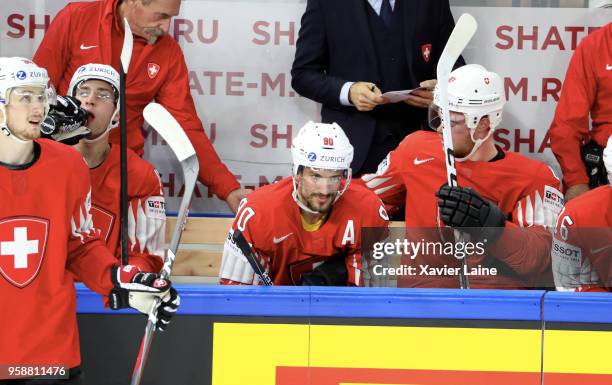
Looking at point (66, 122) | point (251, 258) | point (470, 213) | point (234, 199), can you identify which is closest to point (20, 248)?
point (251, 258)

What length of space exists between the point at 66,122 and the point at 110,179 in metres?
0.27

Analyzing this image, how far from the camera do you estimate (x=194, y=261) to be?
15.1 ft

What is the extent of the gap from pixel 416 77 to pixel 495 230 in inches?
45.2

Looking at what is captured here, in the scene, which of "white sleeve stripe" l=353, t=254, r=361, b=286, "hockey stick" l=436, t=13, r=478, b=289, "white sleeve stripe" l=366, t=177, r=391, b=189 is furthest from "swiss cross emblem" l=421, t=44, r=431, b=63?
"white sleeve stripe" l=353, t=254, r=361, b=286

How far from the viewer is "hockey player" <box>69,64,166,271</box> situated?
3.90 m

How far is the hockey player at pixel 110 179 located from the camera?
390cm

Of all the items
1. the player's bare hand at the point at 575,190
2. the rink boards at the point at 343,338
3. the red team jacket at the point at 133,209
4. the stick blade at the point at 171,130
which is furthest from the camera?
the player's bare hand at the point at 575,190

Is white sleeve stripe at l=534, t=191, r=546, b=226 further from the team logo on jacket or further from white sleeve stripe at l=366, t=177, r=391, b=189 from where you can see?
the team logo on jacket

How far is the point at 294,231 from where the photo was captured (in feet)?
12.5

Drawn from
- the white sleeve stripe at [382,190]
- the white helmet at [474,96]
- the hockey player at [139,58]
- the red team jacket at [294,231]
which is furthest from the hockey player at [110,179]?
the white helmet at [474,96]

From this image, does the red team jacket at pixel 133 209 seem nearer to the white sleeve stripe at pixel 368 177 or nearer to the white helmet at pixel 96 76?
the white helmet at pixel 96 76

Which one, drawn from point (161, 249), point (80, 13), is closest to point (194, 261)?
point (161, 249)

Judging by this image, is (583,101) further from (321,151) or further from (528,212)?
(321,151)

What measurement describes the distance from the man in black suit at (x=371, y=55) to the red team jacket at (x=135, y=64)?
0.41 meters
